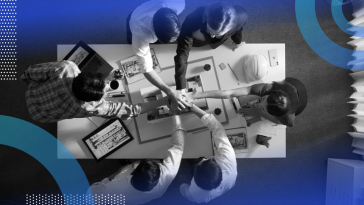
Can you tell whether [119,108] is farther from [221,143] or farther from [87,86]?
[221,143]

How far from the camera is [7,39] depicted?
2.29m

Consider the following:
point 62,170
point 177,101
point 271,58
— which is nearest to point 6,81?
point 62,170

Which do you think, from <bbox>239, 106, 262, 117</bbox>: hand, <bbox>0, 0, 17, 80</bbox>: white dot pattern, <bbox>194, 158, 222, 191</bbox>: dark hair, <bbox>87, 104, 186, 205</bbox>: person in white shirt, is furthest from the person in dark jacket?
<bbox>0, 0, 17, 80</bbox>: white dot pattern

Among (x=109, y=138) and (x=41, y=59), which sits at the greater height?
(x=41, y=59)

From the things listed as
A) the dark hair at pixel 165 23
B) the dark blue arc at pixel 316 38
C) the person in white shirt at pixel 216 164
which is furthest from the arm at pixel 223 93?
the dark blue arc at pixel 316 38

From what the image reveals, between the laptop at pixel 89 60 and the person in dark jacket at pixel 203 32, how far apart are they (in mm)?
579

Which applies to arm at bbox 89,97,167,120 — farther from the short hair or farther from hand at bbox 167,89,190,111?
the short hair

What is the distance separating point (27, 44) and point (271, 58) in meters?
2.54

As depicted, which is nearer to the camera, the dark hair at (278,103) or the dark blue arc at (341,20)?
the dark hair at (278,103)

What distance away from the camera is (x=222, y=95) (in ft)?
5.44

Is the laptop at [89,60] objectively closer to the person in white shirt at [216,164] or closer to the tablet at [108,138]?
the tablet at [108,138]

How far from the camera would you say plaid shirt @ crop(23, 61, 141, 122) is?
4.47 ft

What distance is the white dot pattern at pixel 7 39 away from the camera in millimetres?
2254

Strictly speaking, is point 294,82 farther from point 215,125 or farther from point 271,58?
point 215,125
